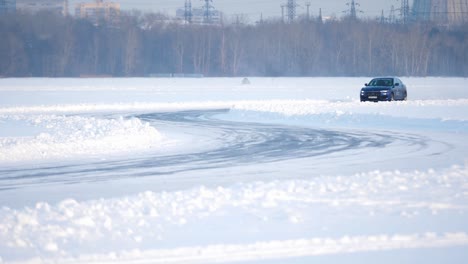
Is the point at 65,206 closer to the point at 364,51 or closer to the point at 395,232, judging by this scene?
the point at 395,232

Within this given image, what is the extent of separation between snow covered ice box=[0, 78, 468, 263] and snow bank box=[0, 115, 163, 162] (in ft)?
0.17

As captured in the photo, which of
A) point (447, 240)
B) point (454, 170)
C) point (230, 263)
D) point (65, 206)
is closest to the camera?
point (230, 263)

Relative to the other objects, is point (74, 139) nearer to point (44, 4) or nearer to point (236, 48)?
point (236, 48)

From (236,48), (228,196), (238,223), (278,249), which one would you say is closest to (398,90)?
(228,196)

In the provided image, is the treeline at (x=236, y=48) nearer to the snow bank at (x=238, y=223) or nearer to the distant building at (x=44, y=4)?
the distant building at (x=44, y=4)

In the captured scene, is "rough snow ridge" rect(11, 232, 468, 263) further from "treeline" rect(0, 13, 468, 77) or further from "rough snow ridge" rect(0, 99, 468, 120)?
"treeline" rect(0, 13, 468, 77)

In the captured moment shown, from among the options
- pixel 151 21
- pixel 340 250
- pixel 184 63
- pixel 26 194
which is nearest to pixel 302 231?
pixel 340 250

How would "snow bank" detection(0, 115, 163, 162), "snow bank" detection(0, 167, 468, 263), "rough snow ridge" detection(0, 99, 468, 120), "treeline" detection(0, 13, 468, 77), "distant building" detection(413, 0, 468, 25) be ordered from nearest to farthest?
"snow bank" detection(0, 167, 468, 263) → "snow bank" detection(0, 115, 163, 162) → "rough snow ridge" detection(0, 99, 468, 120) → "treeline" detection(0, 13, 468, 77) → "distant building" detection(413, 0, 468, 25)

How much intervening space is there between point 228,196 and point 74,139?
9434 mm

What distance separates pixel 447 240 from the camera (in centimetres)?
857

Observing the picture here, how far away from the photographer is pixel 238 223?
9406mm

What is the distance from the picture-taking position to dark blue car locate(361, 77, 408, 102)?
42.2m

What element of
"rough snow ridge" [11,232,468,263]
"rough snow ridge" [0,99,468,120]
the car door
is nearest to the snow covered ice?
"rough snow ridge" [11,232,468,263]

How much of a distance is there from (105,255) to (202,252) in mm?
1078
